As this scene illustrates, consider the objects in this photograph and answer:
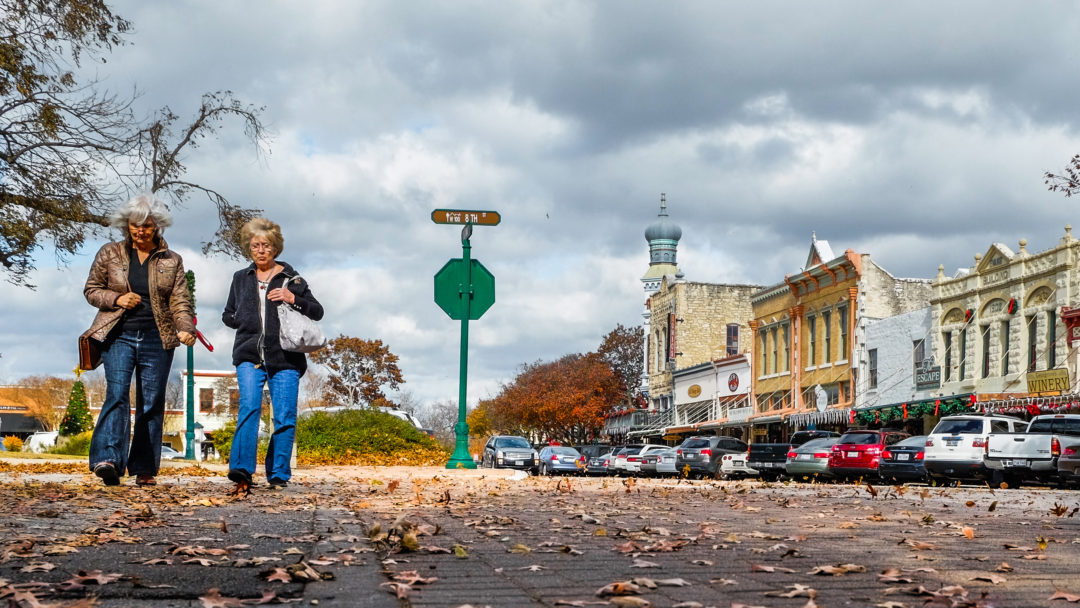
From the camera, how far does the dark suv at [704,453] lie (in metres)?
33.9

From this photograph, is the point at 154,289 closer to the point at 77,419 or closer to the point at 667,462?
the point at 667,462

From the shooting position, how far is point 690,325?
231 ft

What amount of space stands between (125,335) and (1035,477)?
18652mm

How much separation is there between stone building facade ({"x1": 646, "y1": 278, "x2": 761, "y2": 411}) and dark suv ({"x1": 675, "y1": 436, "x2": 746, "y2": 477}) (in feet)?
111

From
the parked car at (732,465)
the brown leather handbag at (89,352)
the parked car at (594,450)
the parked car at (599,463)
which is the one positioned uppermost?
the brown leather handbag at (89,352)

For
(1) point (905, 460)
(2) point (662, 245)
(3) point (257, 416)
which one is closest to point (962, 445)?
(1) point (905, 460)

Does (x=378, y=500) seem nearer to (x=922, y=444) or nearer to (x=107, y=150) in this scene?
(x=107, y=150)

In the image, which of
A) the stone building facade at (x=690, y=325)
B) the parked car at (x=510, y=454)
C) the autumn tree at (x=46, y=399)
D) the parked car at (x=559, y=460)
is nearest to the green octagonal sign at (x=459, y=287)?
the parked car at (x=559, y=460)

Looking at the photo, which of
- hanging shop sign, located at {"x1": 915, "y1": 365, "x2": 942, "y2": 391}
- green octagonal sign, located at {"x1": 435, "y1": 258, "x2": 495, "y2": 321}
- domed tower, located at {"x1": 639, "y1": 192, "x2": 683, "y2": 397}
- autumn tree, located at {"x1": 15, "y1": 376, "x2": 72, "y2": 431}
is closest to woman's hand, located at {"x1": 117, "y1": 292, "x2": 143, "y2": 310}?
green octagonal sign, located at {"x1": 435, "y1": 258, "x2": 495, "y2": 321}

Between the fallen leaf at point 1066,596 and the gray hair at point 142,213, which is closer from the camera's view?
the fallen leaf at point 1066,596

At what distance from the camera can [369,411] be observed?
70.6 feet

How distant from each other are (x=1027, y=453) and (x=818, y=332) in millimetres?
27767

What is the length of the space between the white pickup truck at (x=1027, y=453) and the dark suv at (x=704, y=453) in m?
11.2

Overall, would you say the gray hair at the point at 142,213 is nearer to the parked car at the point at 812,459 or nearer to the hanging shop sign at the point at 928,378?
the parked car at the point at 812,459
